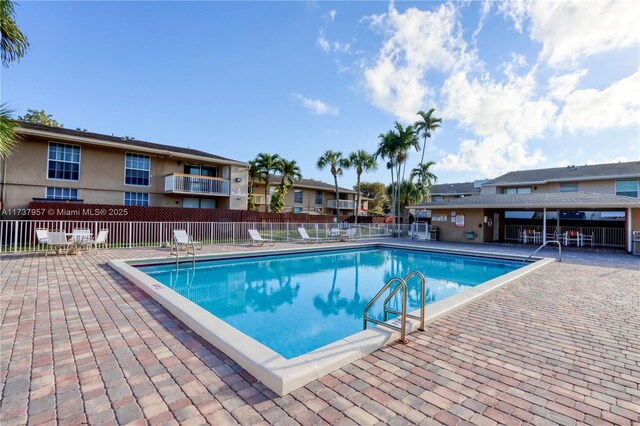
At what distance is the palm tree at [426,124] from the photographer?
30.5m

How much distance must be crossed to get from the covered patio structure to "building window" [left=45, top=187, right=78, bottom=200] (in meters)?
22.3

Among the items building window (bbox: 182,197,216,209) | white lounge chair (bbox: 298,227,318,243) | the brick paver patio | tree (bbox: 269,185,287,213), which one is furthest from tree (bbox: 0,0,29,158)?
tree (bbox: 269,185,287,213)

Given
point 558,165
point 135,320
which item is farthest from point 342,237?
point 558,165

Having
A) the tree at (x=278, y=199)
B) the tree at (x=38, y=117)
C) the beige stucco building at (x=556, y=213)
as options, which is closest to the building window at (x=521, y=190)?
the beige stucco building at (x=556, y=213)

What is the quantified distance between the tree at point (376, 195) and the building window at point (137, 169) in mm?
37754

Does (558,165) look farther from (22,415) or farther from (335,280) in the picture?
(22,415)

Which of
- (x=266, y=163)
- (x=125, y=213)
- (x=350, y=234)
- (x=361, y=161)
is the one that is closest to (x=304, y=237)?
(x=350, y=234)

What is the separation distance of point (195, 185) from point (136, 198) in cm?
384

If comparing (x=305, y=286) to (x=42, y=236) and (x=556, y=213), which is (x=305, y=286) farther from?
(x=556, y=213)

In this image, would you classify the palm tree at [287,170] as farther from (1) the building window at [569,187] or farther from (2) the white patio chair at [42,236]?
(1) the building window at [569,187]

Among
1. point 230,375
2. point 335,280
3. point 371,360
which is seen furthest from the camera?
point 335,280

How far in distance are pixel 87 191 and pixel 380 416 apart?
72.7ft

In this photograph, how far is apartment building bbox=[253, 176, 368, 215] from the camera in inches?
1337

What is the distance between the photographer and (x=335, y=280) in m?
10.2
